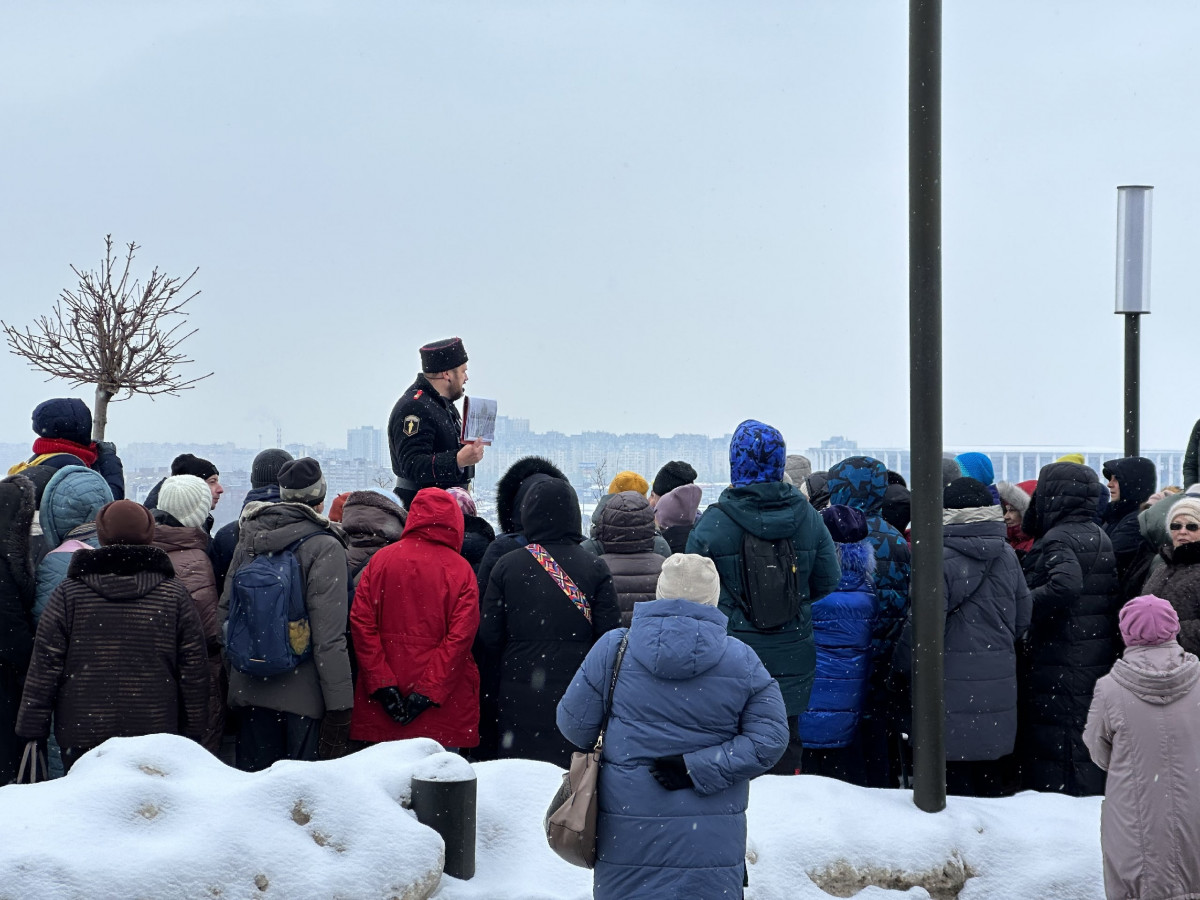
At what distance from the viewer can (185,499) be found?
648 cm

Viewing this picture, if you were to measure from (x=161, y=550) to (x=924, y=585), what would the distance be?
135 inches

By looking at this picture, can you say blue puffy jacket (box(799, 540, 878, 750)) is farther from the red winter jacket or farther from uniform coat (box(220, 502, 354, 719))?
uniform coat (box(220, 502, 354, 719))

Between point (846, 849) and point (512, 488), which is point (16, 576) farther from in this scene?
point (846, 849)

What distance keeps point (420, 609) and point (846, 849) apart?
223cm

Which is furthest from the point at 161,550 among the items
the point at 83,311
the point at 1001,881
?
the point at 83,311

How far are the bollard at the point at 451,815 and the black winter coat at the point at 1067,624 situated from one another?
9.92 ft

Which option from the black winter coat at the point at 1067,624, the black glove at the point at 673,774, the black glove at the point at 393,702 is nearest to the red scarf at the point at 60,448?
the black glove at the point at 393,702

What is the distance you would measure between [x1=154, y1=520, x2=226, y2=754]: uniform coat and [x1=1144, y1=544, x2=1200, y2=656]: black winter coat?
4.45 m

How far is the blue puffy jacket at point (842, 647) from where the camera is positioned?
6.41 metres

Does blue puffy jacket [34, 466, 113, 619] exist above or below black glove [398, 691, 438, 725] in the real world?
above

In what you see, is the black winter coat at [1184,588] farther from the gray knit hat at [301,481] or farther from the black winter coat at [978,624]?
the gray knit hat at [301,481]

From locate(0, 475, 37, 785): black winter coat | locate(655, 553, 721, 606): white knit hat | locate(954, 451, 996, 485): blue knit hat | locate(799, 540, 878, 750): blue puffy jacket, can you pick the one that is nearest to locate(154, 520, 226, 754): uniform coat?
locate(0, 475, 37, 785): black winter coat

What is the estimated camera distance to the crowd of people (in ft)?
18.6

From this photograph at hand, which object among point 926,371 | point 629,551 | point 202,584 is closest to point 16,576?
point 202,584
